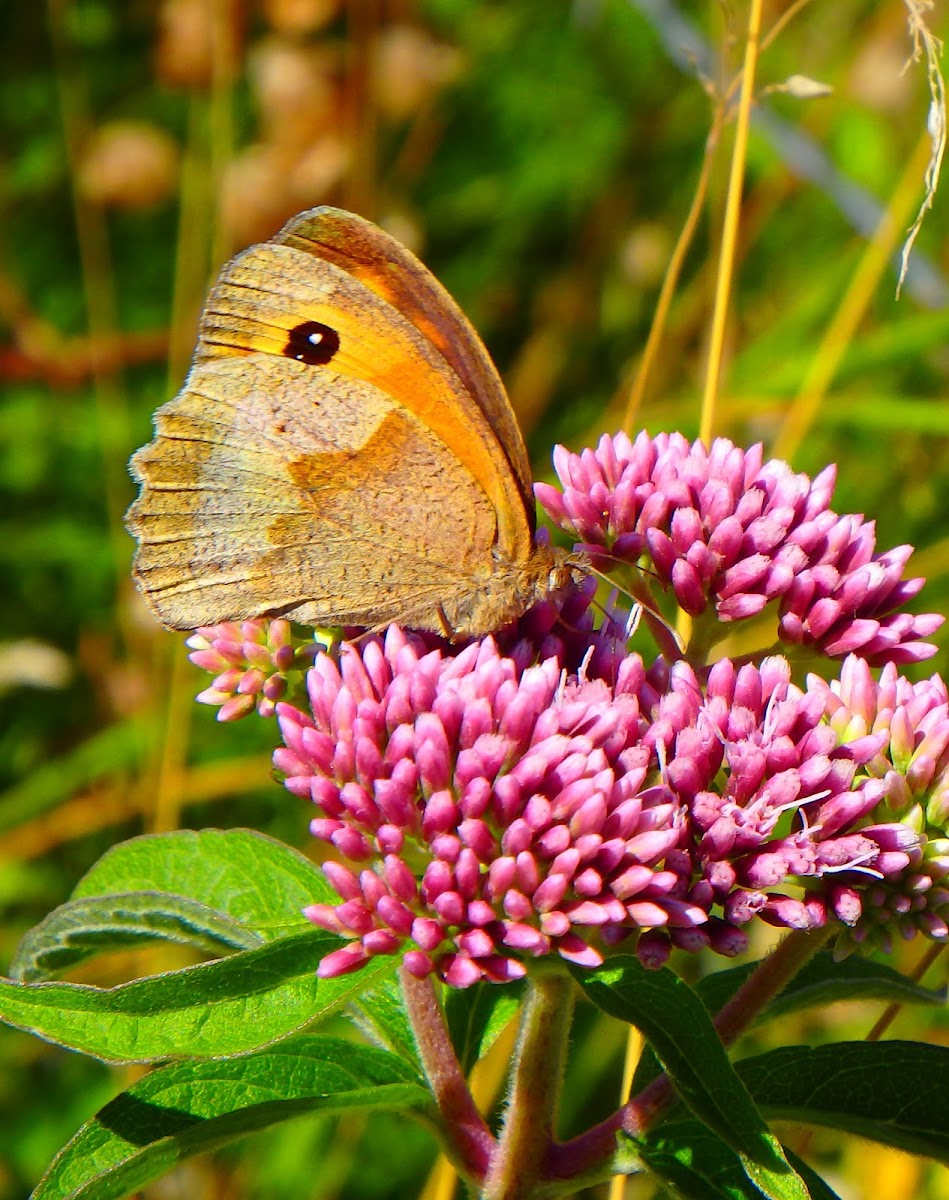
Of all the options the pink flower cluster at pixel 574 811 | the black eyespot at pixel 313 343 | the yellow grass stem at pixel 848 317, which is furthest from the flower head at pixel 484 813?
the yellow grass stem at pixel 848 317

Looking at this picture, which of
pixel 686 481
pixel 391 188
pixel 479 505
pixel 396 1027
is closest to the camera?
Result: pixel 396 1027

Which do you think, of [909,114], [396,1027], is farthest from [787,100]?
[396,1027]

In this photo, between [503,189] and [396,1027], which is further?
[503,189]

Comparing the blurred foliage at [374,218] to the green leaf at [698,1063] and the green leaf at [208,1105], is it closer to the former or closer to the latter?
the green leaf at [208,1105]

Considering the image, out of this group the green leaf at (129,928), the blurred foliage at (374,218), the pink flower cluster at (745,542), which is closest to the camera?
the green leaf at (129,928)

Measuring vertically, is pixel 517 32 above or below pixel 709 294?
above

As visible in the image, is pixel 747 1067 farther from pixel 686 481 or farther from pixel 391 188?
pixel 391 188

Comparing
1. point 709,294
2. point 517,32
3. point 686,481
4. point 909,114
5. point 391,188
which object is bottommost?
point 686,481
